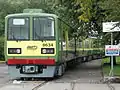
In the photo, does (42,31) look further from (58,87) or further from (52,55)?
(58,87)

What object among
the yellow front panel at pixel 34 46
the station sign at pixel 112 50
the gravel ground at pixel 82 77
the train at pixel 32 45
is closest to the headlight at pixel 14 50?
the train at pixel 32 45

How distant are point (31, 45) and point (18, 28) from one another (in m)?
1.05

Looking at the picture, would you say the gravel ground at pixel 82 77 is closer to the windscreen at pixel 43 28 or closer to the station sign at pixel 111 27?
the windscreen at pixel 43 28

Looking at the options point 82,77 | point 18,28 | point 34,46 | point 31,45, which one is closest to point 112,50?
point 82,77

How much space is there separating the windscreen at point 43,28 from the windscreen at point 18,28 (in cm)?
38

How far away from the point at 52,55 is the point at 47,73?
900 mm

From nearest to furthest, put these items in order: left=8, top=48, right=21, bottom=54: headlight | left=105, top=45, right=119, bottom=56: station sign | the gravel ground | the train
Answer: the train → left=8, top=48, right=21, bottom=54: headlight → the gravel ground → left=105, top=45, right=119, bottom=56: station sign

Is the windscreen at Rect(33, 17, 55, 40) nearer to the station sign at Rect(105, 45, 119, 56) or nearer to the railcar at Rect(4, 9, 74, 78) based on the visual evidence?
the railcar at Rect(4, 9, 74, 78)

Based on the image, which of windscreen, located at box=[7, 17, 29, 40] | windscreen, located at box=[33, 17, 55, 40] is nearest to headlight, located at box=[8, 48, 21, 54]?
windscreen, located at box=[7, 17, 29, 40]

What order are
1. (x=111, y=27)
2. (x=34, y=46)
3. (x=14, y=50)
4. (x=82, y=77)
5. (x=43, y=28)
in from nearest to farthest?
(x=111, y=27) < (x=34, y=46) < (x=14, y=50) < (x=43, y=28) < (x=82, y=77)

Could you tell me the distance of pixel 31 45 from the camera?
19.5 meters

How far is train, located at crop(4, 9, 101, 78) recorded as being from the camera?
1944 cm

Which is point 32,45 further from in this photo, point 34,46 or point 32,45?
point 34,46

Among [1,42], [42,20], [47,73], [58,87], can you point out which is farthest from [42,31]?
[1,42]
